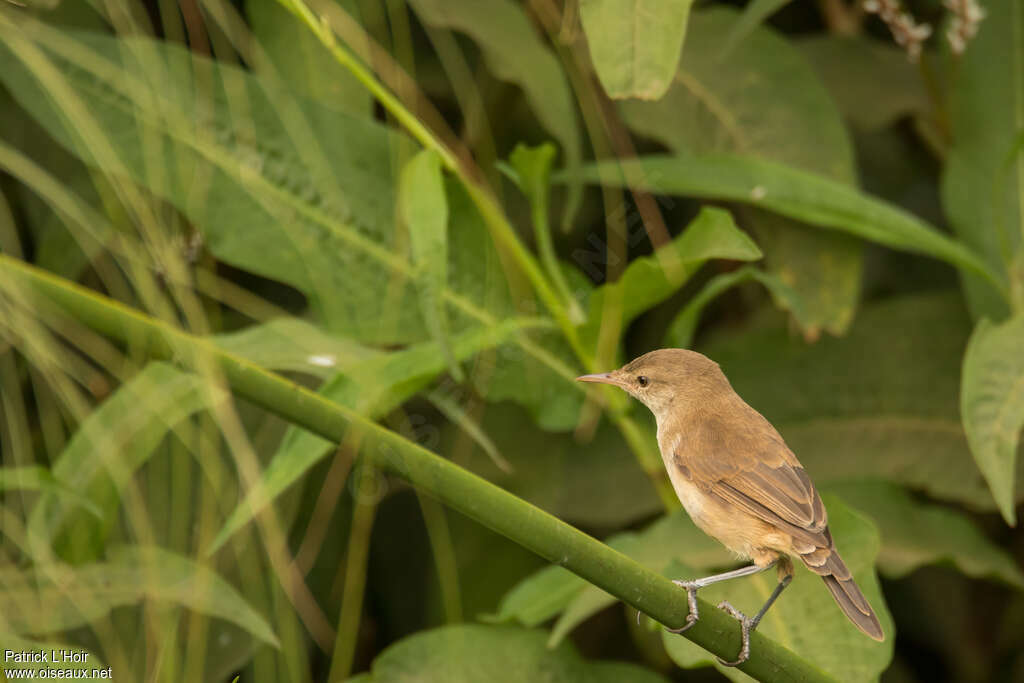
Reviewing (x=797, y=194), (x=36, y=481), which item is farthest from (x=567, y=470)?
(x=36, y=481)

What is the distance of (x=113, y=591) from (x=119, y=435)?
0.36 meters

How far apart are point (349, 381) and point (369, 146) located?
83 cm

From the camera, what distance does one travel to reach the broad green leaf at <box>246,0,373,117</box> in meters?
2.89

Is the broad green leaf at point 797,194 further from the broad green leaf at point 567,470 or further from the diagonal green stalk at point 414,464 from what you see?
→ the diagonal green stalk at point 414,464

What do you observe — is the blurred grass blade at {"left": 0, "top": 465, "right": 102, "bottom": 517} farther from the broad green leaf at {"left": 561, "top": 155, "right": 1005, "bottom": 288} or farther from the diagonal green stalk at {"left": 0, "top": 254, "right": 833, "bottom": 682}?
the broad green leaf at {"left": 561, "top": 155, "right": 1005, "bottom": 288}

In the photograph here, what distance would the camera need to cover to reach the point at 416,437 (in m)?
2.99

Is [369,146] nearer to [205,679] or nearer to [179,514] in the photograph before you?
[179,514]

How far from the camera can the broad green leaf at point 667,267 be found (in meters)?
2.26

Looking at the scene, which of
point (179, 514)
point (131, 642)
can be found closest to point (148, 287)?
point (179, 514)

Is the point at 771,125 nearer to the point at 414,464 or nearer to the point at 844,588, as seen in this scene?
the point at 844,588

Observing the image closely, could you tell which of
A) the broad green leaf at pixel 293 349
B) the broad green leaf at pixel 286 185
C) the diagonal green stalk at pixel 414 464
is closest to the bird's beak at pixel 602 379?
the broad green leaf at pixel 286 185

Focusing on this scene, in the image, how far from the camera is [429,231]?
2291 mm

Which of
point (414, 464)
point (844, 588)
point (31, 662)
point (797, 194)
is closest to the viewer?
point (414, 464)

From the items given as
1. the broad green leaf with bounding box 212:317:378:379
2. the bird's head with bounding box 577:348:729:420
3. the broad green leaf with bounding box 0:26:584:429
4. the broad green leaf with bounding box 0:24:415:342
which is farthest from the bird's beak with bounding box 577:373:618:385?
the broad green leaf with bounding box 0:24:415:342
